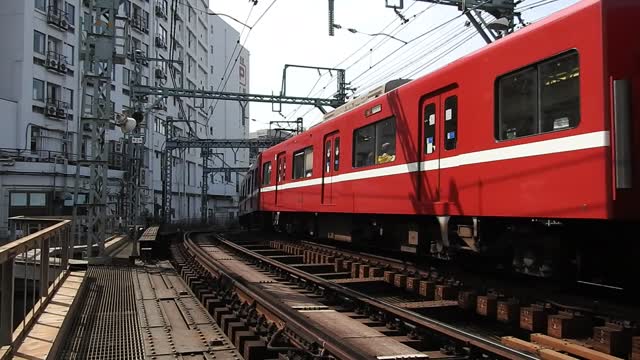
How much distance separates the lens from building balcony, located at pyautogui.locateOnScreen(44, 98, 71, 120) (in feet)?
116

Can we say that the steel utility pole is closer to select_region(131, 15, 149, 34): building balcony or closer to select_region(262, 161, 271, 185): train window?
select_region(262, 161, 271, 185): train window

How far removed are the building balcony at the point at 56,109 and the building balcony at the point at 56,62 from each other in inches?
76.0

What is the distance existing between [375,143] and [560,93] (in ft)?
15.4

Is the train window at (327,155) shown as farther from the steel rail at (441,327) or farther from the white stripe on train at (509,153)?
the steel rail at (441,327)

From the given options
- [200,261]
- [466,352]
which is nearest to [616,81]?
[466,352]

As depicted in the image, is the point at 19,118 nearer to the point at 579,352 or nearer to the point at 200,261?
the point at 200,261

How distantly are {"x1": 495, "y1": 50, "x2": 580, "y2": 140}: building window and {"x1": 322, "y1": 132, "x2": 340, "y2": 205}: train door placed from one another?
18.8 ft

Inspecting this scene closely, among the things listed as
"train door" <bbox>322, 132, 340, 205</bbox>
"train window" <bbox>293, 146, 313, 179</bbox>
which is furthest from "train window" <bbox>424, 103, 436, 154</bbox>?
"train window" <bbox>293, 146, 313, 179</bbox>

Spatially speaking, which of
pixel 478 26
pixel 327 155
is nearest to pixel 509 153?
pixel 327 155

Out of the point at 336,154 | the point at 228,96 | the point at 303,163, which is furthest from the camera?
the point at 228,96

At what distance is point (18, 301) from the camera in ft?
42.0

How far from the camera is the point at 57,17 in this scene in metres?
36.1

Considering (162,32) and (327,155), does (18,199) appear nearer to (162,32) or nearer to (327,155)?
(162,32)

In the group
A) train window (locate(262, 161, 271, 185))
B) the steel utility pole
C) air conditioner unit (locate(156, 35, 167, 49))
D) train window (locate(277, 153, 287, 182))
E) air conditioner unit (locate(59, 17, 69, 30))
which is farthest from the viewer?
air conditioner unit (locate(156, 35, 167, 49))
